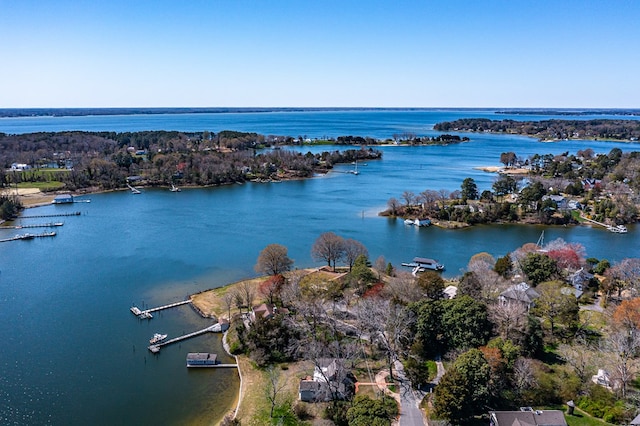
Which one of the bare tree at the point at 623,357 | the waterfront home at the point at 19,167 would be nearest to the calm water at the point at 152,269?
the bare tree at the point at 623,357

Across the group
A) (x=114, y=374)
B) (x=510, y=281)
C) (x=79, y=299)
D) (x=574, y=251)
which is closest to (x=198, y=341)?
(x=114, y=374)

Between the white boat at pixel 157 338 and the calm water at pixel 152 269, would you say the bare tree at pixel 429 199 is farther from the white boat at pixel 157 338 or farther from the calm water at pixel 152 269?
the white boat at pixel 157 338

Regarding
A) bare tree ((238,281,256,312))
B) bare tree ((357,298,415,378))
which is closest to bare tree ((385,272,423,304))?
bare tree ((357,298,415,378))

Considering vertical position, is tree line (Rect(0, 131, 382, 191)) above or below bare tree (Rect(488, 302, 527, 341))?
above

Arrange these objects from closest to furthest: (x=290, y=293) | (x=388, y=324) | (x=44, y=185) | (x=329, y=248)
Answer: (x=388, y=324) → (x=290, y=293) → (x=329, y=248) → (x=44, y=185)

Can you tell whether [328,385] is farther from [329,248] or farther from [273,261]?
[329,248]

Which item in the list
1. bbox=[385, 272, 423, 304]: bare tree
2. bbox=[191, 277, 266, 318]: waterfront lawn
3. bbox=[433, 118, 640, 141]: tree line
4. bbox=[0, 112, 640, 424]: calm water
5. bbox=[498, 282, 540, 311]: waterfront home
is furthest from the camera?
bbox=[433, 118, 640, 141]: tree line

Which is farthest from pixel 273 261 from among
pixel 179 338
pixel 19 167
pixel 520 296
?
pixel 19 167

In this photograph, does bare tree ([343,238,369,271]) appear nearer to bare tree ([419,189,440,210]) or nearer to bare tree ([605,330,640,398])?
bare tree ([605,330,640,398])
